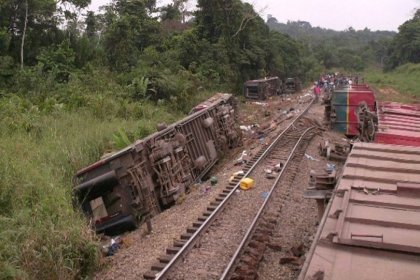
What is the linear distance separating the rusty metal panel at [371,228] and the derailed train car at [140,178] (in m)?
4.88

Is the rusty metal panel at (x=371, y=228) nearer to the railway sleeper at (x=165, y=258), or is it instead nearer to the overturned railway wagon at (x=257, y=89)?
the railway sleeper at (x=165, y=258)

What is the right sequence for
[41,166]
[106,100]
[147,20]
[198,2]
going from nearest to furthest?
[41,166] → [106,100] → [147,20] → [198,2]

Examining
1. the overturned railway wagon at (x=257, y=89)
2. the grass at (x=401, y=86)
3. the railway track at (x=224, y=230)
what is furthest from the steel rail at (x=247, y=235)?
the grass at (x=401, y=86)

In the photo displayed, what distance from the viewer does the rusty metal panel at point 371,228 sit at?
12.1 feet

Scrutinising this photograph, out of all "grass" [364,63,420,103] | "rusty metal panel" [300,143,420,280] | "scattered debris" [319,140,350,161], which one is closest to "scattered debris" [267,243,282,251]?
"rusty metal panel" [300,143,420,280]

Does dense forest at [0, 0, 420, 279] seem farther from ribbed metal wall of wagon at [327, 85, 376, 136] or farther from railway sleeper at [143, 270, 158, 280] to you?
ribbed metal wall of wagon at [327, 85, 376, 136]

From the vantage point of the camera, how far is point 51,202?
26.2 ft

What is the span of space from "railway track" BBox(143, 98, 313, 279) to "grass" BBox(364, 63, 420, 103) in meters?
24.0

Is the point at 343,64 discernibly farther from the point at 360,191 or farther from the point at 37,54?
the point at 360,191

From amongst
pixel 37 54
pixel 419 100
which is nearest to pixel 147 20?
pixel 37 54

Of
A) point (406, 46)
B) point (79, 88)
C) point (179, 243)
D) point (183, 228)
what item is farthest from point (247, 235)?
point (406, 46)

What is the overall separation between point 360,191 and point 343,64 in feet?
265

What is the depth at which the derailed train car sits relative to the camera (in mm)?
9367

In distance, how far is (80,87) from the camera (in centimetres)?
1969
